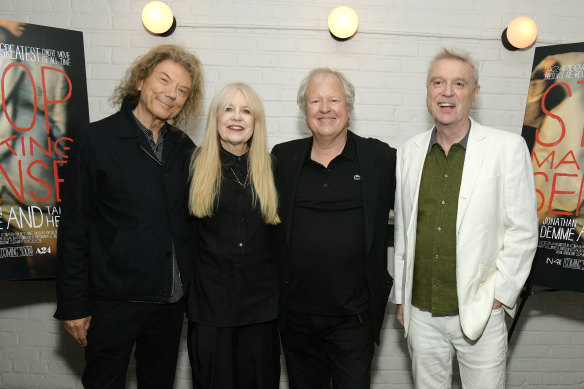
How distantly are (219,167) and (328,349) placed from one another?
3.13 feet

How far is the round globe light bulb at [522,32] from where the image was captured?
2297mm

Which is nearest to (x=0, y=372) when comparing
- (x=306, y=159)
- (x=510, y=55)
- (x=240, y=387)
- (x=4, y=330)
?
(x=4, y=330)

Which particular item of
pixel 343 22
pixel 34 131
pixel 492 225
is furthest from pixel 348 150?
pixel 34 131

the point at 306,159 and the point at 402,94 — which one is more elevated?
the point at 402,94

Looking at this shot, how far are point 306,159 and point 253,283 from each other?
592mm

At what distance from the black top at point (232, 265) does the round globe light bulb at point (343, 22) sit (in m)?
1.19

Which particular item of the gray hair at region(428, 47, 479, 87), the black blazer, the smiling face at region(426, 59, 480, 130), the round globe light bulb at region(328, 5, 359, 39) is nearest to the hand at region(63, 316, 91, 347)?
the black blazer

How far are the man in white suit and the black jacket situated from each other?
1048 millimetres

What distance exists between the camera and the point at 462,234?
5.14 ft

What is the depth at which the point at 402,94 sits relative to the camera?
250 centimetres

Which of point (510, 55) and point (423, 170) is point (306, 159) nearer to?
point (423, 170)

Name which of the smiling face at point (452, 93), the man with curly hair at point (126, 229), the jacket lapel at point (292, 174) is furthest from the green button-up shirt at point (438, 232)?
the man with curly hair at point (126, 229)

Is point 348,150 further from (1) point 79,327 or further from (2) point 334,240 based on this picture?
(1) point 79,327

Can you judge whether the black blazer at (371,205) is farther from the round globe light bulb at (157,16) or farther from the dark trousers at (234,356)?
the round globe light bulb at (157,16)
